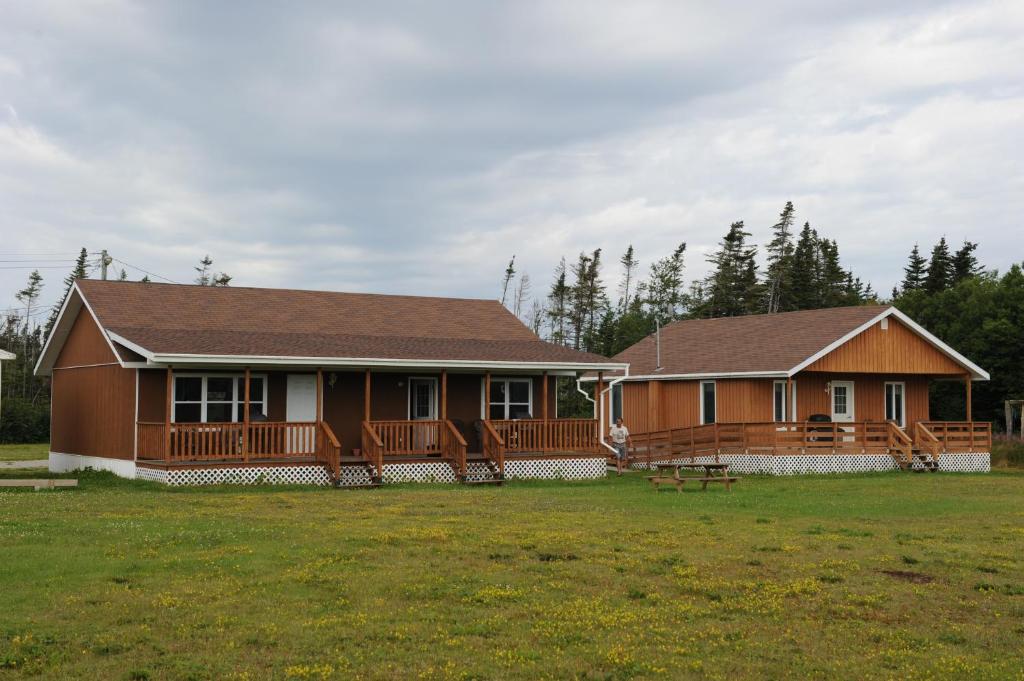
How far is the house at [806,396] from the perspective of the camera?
1236 inches

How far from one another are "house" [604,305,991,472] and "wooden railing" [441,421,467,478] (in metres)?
7.80

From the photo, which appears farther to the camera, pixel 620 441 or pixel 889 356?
pixel 889 356

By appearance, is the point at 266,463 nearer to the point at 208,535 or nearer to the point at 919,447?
the point at 208,535

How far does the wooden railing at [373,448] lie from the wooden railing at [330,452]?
79cm

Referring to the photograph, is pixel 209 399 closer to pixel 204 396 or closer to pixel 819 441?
pixel 204 396

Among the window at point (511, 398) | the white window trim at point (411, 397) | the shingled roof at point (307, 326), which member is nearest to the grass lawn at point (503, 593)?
the shingled roof at point (307, 326)

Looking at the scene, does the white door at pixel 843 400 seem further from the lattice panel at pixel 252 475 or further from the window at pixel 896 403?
the lattice panel at pixel 252 475

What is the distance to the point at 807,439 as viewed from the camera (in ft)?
104

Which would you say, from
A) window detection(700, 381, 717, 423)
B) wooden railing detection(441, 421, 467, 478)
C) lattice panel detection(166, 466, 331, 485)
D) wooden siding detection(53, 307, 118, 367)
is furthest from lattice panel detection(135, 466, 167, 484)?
window detection(700, 381, 717, 423)

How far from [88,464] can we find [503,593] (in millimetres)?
20462

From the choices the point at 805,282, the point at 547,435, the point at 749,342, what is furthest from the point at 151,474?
the point at 805,282

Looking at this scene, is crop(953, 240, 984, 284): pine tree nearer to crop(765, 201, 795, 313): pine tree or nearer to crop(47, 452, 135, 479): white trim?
crop(765, 201, 795, 313): pine tree

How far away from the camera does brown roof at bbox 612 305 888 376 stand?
3291 cm

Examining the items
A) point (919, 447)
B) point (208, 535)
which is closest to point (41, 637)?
point (208, 535)
